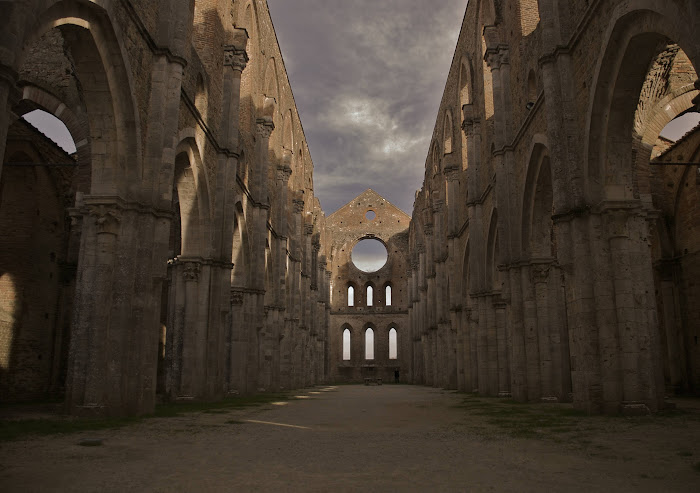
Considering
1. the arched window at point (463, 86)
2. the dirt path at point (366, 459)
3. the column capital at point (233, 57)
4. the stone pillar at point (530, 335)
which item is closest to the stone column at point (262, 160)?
the column capital at point (233, 57)

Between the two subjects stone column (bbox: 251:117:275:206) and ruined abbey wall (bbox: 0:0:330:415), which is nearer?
ruined abbey wall (bbox: 0:0:330:415)

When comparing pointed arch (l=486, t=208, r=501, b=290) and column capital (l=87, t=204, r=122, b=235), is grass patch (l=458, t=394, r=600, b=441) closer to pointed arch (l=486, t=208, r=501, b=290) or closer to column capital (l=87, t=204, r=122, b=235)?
column capital (l=87, t=204, r=122, b=235)

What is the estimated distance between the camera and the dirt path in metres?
4.86

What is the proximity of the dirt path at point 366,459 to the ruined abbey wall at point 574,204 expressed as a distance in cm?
240

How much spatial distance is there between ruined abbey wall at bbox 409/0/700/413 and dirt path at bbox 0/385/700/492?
2396 millimetres

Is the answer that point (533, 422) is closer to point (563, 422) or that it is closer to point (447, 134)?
point (563, 422)

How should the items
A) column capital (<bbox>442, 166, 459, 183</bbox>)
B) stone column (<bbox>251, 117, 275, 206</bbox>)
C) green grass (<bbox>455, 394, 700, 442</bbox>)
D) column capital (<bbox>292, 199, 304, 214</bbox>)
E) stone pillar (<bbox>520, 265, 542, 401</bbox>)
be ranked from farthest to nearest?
column capital (<bbox>292, 199, 304, 214</bbox>)
column capital (<bbox>442, 166, 459, 183</bbox>)
stone column (<bbox>251, 117, 275, 206</bbox>)
stone pillar (<bbox>520, 265, 542, 401</bbox>)
green grass (<bbox>455, 394, 700, 442</bbox>)

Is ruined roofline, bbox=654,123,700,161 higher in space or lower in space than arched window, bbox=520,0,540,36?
lower

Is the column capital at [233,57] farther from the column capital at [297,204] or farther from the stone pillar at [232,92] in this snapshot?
the column capital at [297,204]

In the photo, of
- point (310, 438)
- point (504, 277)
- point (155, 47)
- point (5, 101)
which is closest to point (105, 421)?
point (310, 438)

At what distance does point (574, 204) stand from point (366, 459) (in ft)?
24.9

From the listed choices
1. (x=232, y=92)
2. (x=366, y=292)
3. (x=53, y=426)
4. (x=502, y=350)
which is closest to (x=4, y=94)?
(x=53, y=426)

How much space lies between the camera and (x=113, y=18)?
10320 mm

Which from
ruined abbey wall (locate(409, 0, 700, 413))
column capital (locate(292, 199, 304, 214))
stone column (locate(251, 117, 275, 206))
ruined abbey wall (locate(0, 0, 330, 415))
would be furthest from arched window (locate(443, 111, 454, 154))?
stone column (locate(251, 117, 275, 206))
